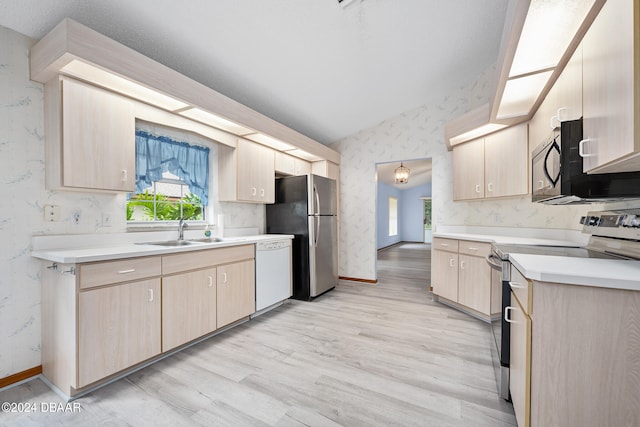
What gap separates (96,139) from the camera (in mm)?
1913

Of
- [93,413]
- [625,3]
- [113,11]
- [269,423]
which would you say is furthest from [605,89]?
[93,413]

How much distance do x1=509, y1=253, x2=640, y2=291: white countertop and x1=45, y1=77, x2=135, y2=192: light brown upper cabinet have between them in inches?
103

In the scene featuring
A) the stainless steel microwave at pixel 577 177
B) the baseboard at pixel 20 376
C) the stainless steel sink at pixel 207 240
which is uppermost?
the stainless steel microwave at pixel 577 177

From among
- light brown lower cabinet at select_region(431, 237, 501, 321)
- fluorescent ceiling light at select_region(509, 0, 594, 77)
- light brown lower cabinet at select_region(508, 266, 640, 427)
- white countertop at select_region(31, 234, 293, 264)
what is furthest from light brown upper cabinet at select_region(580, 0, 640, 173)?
white countertop at select_region(31, 234, 293, 264)

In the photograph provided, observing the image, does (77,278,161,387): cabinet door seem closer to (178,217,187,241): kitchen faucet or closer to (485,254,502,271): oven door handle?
(178,217,187,241): kitchen faucet

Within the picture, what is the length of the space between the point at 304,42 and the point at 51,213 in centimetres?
252

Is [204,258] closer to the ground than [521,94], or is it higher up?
closer to the ground

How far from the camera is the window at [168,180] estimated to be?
2473 millimetres

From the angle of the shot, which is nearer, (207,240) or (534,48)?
(534,48)

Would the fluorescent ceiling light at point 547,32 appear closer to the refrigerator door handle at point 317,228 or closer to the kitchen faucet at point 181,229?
the refrigerator door handle at point 317,228

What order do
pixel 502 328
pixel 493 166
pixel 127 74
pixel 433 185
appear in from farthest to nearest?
pixel 433 185 → pixel 493 166 → pixel 127 74 → pixel 502 328

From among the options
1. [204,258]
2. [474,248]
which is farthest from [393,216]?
[204,258]

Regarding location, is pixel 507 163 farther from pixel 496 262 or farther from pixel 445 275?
pixel 496 262

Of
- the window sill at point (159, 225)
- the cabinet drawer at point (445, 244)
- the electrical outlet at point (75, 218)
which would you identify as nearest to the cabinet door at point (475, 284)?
the cabinet drawer at point (445, 244)
